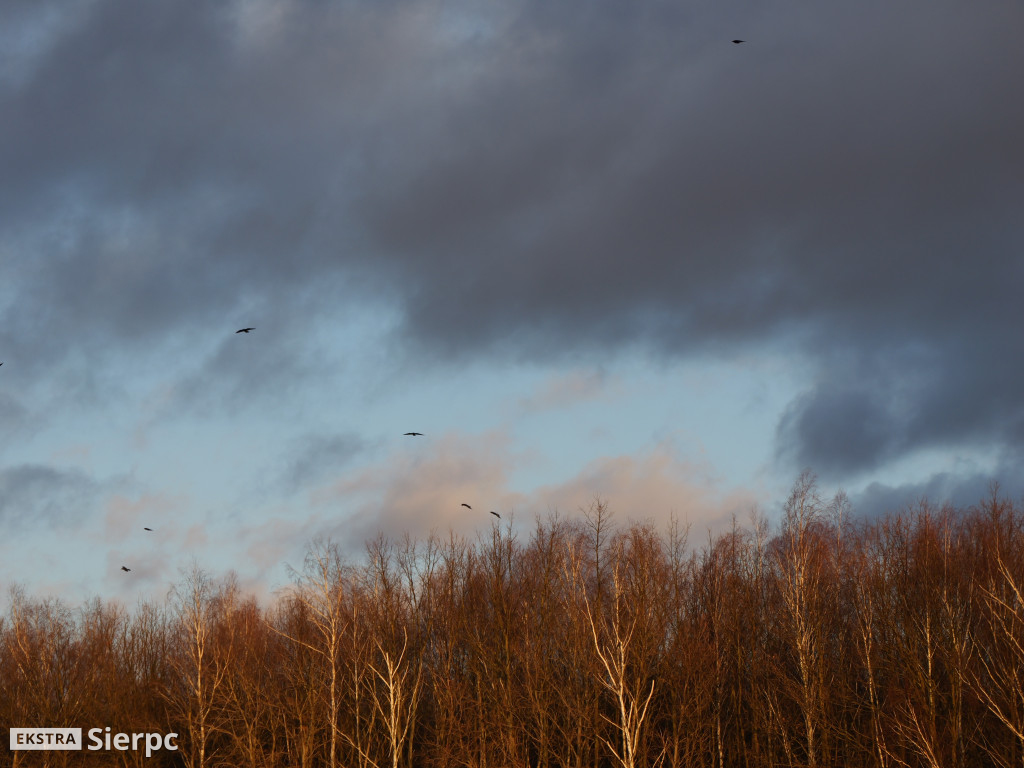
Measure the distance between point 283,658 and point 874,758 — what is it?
3135 cm

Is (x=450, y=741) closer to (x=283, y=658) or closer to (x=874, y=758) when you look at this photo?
(x=283, y=658)

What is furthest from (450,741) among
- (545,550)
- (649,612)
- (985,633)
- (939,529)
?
(939,529)

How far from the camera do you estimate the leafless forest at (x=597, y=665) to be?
41.2m

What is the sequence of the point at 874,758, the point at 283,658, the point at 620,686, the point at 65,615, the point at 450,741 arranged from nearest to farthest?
the point at 620,686 → the point at 874,758 → the point at 450,741 → the point at 283,658 → the point at 65,615

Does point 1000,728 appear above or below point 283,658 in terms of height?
below

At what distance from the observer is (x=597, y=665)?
43.8 meters

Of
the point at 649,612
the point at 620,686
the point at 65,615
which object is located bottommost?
the point at 620,686

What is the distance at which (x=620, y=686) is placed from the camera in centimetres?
2353

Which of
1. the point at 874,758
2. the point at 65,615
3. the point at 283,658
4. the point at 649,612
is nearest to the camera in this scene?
the point at 874,758

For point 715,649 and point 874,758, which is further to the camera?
point 715,649

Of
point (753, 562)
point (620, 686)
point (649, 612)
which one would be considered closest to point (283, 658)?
point (649, 612)

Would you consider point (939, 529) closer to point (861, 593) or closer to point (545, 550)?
point (861, 593)

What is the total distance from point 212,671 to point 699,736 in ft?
90.7

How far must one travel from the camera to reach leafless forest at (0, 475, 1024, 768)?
1623 inches
